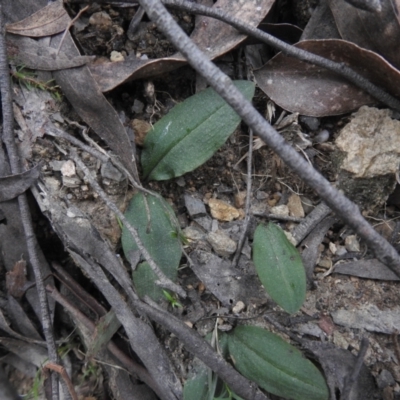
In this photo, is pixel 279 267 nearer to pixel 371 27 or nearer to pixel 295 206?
pixel 295 206

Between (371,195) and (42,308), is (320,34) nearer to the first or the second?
(371,195)

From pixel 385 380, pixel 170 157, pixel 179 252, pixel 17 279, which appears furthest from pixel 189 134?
pixel 385 380

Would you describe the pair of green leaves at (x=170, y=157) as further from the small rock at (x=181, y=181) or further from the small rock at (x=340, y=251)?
the small rock at (x=340, y=251)

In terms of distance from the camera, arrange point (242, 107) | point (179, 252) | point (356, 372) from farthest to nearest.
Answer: point (179, 252) < point (356, 372) < point (242, 107)

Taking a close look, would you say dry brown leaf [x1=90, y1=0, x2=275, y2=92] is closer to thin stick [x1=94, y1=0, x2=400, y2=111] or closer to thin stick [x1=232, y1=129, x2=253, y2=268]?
thin stick [x1=94, y1=0, x2=400, y2=111]

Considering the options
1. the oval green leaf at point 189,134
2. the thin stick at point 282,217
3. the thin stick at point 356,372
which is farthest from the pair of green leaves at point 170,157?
the thin stick at point 356,372
